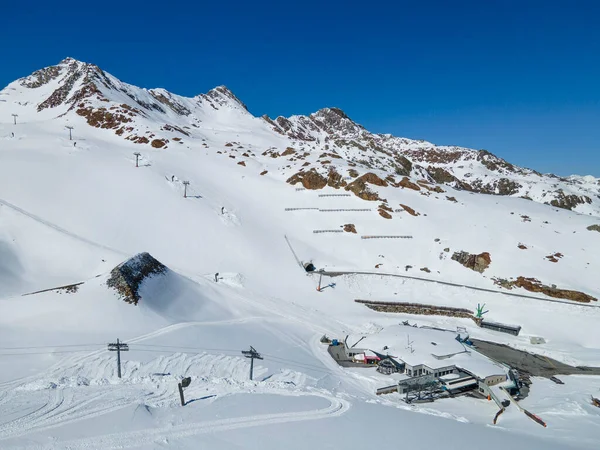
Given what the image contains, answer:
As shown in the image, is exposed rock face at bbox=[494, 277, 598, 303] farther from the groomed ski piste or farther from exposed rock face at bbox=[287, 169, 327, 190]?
exposed rock face at bbox=[287, 169, 327, 190]

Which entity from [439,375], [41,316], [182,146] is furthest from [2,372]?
[182,146]

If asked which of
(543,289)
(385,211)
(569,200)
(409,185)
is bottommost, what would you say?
(543,289)

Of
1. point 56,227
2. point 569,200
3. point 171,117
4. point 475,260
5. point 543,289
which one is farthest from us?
point 569,200

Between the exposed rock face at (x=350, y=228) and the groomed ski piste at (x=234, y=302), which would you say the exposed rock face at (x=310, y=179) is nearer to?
the groomed ski piste at (x=234, y=302)

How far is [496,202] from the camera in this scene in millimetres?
58844

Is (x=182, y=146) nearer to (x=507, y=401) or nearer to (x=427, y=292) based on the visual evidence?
(x=427, y=292)

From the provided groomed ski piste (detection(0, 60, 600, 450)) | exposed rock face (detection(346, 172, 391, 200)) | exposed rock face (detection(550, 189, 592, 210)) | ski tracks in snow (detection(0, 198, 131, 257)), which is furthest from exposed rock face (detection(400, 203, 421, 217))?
exposed rock face (detection(550, 189, 592, 210))

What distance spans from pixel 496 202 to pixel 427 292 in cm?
3024

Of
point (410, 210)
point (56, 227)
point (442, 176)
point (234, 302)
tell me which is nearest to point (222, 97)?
point (442, 176)

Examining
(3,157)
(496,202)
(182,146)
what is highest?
(182,146)

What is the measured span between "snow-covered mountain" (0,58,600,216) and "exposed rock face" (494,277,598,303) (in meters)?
38.6

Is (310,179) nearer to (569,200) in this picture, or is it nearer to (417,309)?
(417,309)

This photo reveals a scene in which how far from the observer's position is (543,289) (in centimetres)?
3806

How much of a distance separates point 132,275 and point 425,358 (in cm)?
2557
